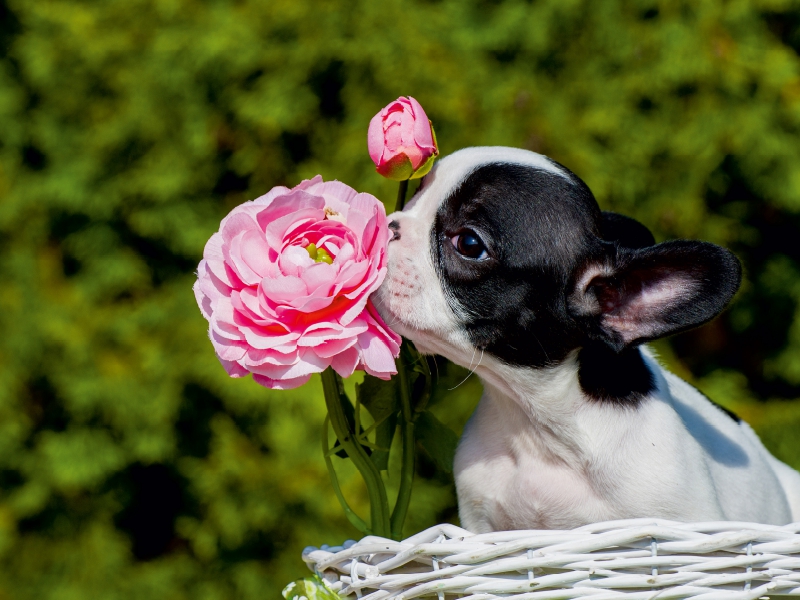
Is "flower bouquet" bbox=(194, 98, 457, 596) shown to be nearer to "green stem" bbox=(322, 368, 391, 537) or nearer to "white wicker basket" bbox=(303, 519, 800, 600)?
"green stem" bbox=(322, 368, 391, 537)

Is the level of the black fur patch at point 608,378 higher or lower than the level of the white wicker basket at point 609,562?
higher

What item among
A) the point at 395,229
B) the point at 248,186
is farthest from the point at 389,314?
the point at 248,186

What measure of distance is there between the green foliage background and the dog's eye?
136 centimetres

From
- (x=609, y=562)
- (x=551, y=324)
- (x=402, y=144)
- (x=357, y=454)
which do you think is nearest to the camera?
(x=609, y=562)

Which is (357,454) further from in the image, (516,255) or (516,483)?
(516,255)

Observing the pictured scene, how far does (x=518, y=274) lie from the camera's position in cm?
180

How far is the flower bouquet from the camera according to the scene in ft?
4.83

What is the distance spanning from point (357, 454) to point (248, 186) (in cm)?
202

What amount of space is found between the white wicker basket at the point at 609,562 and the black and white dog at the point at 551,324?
0.32 metres

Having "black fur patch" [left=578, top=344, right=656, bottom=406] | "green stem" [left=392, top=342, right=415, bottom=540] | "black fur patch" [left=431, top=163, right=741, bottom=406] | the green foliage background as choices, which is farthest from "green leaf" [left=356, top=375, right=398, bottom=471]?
the green foliage background

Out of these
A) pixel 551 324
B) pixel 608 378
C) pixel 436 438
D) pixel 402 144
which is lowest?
pixel 436 438

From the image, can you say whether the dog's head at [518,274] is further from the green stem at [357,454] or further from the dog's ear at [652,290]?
the green stem at [357,454]

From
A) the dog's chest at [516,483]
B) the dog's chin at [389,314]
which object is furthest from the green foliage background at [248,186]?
the dog's chin at [389,314]

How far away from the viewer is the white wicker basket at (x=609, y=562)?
4.71 ft
